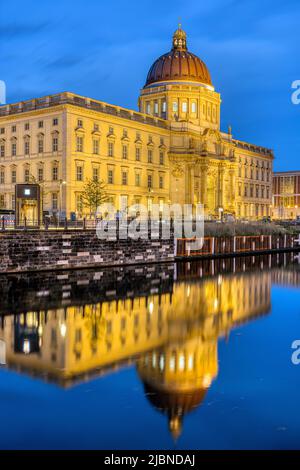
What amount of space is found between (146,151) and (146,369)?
64.6 m

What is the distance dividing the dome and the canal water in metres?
73.7

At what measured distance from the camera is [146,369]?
36.9 ft

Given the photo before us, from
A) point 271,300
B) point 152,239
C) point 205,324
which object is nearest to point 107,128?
point 152,239

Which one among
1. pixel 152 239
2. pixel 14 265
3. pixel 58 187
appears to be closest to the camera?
pixel 14 265

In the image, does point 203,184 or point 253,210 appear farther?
point 253,210

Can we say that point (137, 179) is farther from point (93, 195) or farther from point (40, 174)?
point (40, 174)

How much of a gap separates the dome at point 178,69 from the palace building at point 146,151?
0.60 feet

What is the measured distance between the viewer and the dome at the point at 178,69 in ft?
297

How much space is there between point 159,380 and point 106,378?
3.47ft

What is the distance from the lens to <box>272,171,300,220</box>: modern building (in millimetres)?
137500

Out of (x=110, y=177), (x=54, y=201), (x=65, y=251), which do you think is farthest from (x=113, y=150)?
(x=65, y=251)

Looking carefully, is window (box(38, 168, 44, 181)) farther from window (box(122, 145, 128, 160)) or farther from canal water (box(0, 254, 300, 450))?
canal water (box(0, 254, 300, 450))

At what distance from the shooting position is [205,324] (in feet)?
54.2
